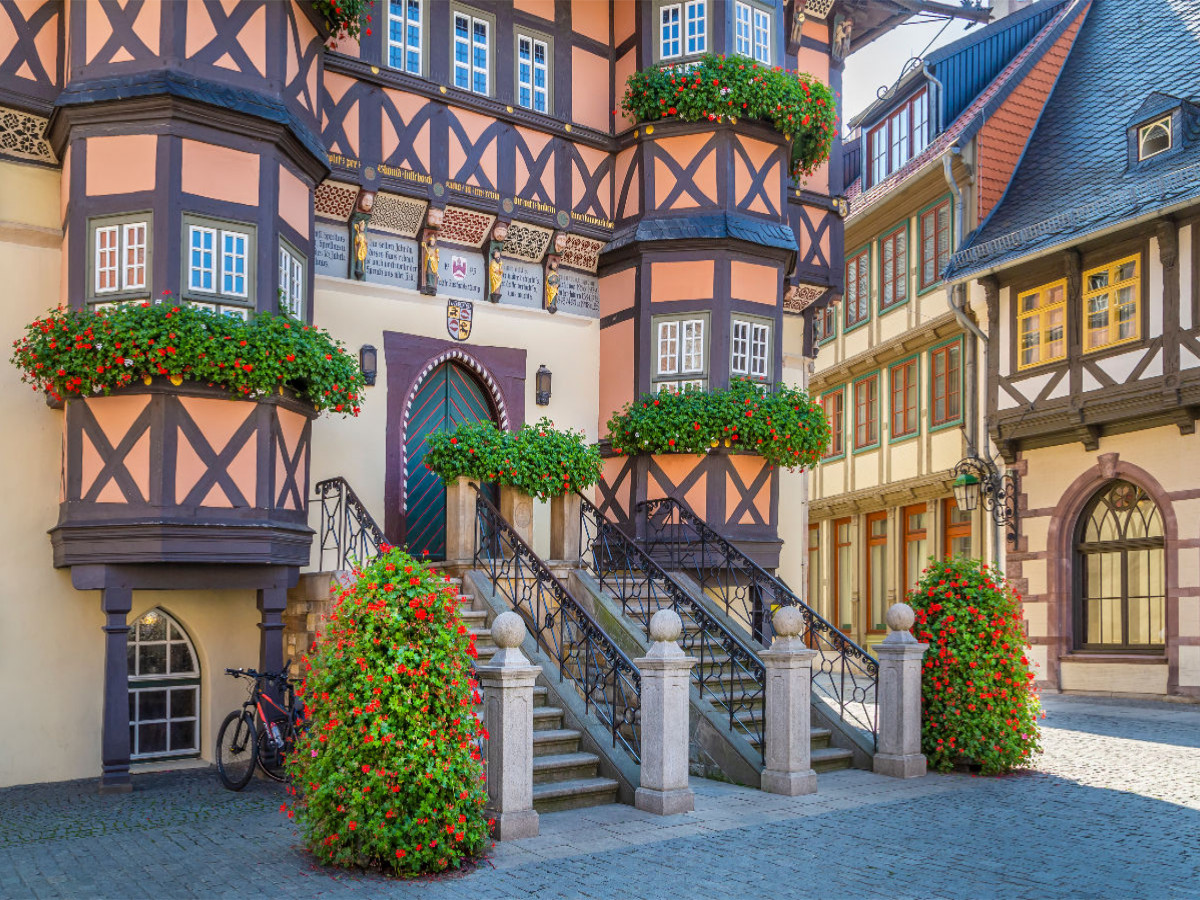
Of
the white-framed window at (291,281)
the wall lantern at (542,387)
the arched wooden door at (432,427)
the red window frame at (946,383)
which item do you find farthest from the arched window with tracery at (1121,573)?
the white-framed window at (291,281)

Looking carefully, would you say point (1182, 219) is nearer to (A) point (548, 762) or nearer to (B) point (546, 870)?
(A) point (548, 762)

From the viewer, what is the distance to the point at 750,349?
14656mm

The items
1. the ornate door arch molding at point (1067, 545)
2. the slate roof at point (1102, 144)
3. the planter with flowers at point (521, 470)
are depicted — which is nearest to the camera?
the planter with flowers at point (521, 470)

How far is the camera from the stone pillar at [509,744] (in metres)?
8.10

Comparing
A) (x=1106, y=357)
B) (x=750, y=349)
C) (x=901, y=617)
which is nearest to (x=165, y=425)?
(x=901, y=617)

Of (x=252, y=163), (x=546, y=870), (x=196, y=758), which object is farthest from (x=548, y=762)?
(x=252, y=163)

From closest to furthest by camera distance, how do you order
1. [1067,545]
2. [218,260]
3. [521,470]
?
1. [218,260]
2. [521,470]
3. [1067,545]

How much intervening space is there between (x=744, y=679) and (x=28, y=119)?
28.4 feet

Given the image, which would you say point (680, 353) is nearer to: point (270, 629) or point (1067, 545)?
point (270, 629)

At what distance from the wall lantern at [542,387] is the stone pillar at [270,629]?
4.57 m

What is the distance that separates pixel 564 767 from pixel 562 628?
1.40 meters

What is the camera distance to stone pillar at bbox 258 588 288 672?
10953 mm

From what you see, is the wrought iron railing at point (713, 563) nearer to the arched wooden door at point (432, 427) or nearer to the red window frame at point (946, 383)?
the arched wooden door at point (432, 427)

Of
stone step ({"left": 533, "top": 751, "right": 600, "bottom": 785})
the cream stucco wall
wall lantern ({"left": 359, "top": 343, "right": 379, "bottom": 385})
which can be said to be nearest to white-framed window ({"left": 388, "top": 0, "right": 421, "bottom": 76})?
the cream stucco wall
